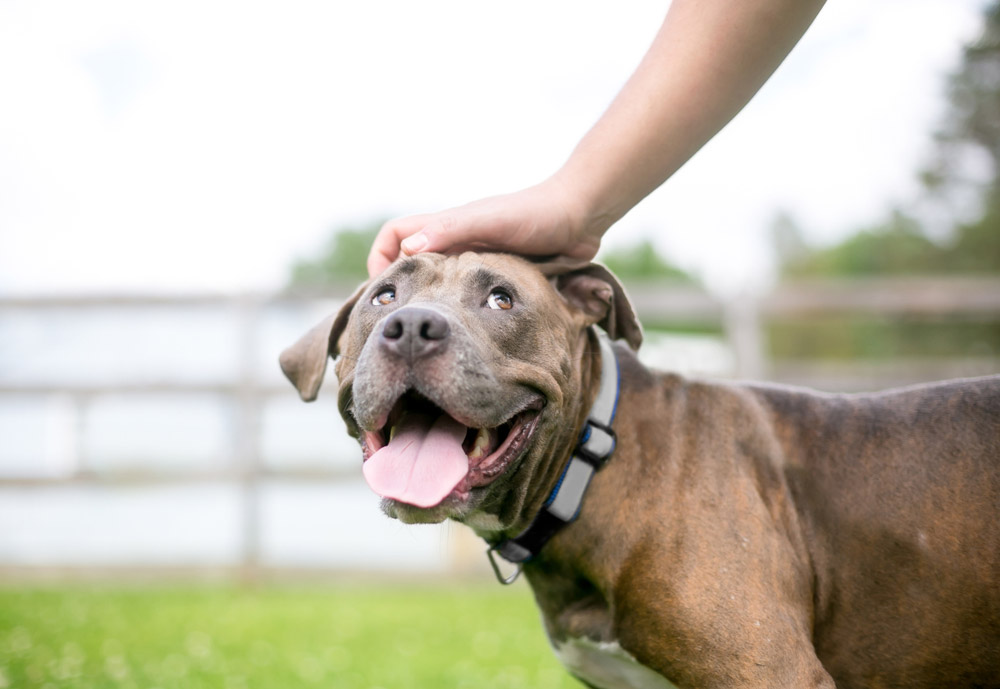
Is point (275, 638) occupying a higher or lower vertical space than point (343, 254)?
higher

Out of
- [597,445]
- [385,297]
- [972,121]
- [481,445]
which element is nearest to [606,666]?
[597,445]

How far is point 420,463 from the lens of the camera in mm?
2363

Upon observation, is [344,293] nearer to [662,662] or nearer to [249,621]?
[249,621]

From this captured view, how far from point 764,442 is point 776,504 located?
0.70 ft

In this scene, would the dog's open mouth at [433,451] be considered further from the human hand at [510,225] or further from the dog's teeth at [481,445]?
the human hand at [510,225]

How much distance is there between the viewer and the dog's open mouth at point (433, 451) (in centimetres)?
231

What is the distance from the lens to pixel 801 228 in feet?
225

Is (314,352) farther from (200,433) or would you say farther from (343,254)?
(343,254)

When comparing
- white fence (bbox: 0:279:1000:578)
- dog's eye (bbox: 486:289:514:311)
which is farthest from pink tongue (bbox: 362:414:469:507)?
white fence (bbox: 0:279:1000:578)

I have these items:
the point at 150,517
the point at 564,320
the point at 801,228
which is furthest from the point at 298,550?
the point at 801,228

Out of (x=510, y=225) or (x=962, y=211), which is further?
(x=962, y=211)

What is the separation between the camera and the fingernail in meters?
2.73

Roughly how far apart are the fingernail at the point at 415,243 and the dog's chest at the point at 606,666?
1294 millimetres

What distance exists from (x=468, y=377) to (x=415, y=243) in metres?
0.62
